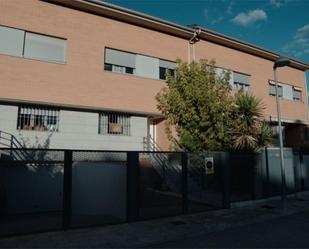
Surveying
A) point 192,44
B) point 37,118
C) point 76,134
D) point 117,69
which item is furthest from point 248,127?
point 37,118

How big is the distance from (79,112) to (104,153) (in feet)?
18.1

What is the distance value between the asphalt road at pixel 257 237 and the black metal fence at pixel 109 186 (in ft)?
7.44

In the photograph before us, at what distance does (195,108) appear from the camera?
15.6 m

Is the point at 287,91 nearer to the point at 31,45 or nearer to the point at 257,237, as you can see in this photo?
the point at 31,45

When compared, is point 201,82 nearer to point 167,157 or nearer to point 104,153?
point 167,157

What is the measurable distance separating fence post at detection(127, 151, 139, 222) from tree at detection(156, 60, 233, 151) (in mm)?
6334

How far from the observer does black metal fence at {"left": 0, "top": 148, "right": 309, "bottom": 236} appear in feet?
26.0

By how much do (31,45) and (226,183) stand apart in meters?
9.33

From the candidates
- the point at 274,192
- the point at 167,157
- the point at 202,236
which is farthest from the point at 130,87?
the point at 202,236

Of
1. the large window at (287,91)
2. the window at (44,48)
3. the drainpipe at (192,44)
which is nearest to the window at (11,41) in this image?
the window at (44,48)

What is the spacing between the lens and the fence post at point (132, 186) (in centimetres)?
900

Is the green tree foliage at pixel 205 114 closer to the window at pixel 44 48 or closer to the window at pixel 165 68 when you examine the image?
the window at pixel 165 68

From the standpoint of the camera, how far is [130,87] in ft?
49.4

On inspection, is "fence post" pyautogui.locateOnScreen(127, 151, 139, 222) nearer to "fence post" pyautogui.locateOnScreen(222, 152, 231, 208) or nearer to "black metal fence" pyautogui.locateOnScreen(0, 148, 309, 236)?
"black metal fence" pyautogui.locateOnScreen(0, 148, 309, 236)
